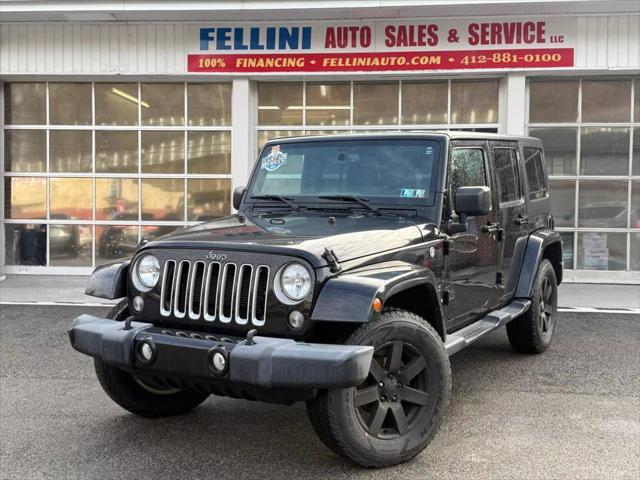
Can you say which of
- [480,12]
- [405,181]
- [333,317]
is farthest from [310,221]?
[480,12]

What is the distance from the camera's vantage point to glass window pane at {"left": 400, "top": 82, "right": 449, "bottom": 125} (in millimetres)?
10453

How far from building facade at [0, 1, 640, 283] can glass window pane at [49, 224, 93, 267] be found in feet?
0.07

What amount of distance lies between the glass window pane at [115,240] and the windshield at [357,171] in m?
6.45

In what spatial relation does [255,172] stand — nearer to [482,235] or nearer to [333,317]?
[482,235]

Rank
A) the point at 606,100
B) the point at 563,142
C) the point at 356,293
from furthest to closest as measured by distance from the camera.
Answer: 1. the point at 563,142
2. the point at 606,100
3. the point at 356,293

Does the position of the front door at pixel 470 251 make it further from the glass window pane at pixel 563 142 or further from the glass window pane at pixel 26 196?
the glass window pane at pixel 26 196

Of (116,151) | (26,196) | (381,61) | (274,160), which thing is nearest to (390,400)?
(274,160)

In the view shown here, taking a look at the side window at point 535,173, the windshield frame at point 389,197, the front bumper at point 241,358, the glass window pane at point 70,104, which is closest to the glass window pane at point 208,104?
the glass window pane at point 70,104

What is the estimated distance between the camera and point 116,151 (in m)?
11.0

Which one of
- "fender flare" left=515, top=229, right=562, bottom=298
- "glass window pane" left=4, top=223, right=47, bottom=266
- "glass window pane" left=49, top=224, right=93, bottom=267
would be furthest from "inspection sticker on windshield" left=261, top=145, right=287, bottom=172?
"glass window pane" left=4, top=223, right=47, bottom=266

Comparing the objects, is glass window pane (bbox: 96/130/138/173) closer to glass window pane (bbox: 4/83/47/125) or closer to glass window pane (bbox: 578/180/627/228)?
glass window pane (bbox: 4/83/47/125)

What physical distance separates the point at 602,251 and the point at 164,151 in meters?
6.78

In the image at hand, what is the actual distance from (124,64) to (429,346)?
8115 millimetres

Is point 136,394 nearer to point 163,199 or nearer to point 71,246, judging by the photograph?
point 163,199
